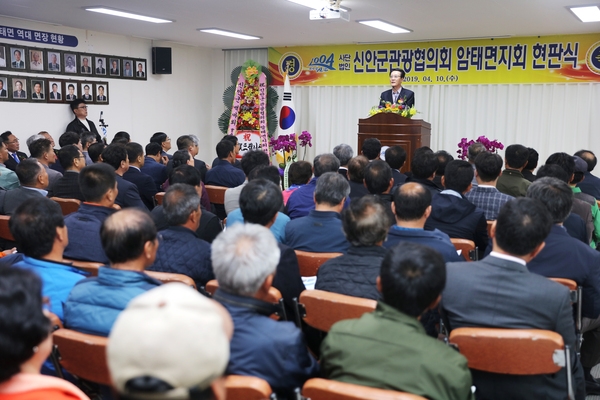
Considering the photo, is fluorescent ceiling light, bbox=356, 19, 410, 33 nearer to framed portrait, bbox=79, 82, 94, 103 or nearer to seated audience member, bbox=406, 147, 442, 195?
seated audience member, bbox=406, 147, 442, 195

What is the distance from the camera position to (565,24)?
8.23m

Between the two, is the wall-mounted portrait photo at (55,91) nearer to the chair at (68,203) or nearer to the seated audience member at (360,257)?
the chair at (68,203)

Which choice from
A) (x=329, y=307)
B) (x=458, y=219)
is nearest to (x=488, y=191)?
(x=458, y=219)

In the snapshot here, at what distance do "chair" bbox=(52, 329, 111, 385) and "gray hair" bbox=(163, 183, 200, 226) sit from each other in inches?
43.2

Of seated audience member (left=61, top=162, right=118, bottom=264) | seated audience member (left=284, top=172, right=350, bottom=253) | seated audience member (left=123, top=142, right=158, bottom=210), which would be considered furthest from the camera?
seated audience member (left=123, top=142, right=158, bottom=210)

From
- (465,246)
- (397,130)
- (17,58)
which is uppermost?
(17,58)

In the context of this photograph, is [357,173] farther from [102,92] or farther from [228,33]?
[102,92]

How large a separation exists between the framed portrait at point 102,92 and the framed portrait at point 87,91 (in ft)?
0.38

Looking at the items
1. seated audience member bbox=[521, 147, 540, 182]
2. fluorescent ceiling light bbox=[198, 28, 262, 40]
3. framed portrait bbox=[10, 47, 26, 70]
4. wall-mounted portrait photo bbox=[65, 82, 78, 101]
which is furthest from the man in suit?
framed portrait bbox=[10, 47, 26, 70]

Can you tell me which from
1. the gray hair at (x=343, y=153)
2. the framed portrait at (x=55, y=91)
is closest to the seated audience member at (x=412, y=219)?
the gray hair at (x=343, y=153)

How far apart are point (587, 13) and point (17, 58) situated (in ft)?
26.1

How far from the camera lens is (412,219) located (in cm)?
307

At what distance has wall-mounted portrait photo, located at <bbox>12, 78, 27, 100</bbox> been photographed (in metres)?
8.62

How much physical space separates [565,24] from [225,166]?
5477 mm
